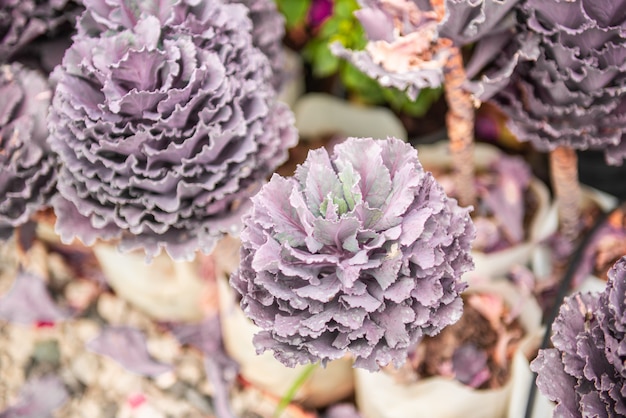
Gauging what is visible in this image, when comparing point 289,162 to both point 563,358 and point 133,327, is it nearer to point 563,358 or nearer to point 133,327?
point 133,327

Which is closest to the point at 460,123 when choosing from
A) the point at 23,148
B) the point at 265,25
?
the point at 265,25

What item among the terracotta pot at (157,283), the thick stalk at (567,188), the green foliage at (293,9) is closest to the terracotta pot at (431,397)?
the thick stalk at (567,188)

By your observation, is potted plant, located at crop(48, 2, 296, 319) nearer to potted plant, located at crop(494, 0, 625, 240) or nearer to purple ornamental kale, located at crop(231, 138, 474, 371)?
purple ornamental kale, located at crop(231, 138, 474, 371)

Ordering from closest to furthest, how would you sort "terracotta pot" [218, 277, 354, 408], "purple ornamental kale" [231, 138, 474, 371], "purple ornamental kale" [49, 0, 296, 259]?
"purple ornamental kale" [231, 138, 474, 371] < "purple ornamental kale" [49, 0, 296, 259] < "terracotta pot" [218, 277, 354, 408]

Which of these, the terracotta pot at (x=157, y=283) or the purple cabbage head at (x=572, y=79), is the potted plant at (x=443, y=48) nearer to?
the purple cabbage head at (x=572, y=79)

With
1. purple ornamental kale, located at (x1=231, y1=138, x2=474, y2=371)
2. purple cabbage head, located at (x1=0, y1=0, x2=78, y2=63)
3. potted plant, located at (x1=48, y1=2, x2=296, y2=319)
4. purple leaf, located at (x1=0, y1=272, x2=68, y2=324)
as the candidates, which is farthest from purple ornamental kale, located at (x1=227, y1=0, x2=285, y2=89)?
purple leaf, located at (x1=0, y1=272, x2=68, y2=324)

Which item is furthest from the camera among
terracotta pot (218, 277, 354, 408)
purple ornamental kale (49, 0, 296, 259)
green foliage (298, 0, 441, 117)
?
green foliage (298, 0, 441, 117)
